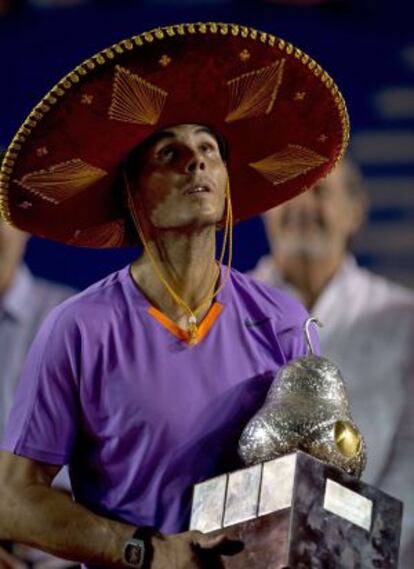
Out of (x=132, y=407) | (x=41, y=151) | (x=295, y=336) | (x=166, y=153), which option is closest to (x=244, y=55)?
(x=166, y=153)

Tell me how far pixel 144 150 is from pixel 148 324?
0.29 m

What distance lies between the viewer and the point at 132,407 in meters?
2.75

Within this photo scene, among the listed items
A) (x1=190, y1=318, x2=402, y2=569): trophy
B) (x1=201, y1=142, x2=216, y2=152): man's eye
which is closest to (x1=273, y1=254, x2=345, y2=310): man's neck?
(x1=201, y1=142, x2=216, y2=152): man's eye

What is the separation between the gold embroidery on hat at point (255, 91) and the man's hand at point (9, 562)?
1.61 meters

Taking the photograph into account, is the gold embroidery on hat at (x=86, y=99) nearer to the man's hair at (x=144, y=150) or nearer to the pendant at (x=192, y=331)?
the man's hair at (x=144, y=150)

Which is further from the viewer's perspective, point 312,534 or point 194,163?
point 194,163

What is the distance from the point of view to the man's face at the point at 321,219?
4.40 m

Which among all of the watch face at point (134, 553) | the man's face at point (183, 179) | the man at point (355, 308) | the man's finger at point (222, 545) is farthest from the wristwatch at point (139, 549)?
the man at point (355, 308)

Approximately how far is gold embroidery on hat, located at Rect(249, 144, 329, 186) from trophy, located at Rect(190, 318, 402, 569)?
0.43 m

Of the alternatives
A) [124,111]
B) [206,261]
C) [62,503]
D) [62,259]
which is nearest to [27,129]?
[124,111]

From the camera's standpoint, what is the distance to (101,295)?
2.87 metres

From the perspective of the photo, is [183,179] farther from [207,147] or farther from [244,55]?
[244,55]

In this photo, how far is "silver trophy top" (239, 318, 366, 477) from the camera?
8.64ft

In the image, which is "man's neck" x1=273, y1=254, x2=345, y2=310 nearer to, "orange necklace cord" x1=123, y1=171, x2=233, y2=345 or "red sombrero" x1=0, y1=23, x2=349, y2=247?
"red sombrero" x1=0, y1=23, x2=349, y2=247
